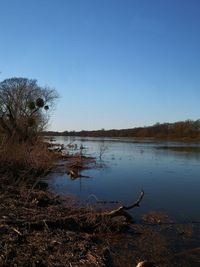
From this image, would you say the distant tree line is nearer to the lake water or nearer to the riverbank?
the lake water

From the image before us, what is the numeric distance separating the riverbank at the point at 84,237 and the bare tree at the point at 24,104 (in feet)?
76.3

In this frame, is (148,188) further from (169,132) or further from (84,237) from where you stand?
(169,132)

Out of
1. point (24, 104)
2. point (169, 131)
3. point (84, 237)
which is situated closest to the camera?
point (84, 237)

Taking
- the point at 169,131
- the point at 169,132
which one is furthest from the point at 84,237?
the point at 169,131

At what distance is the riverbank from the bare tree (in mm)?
23264

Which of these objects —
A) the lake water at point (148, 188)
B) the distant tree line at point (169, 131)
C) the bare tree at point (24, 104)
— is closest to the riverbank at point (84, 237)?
the lake water at point (148, 188)

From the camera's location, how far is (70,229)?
956cm

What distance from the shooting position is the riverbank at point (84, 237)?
Answer: 7.28 m

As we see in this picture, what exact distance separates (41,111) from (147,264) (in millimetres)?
42844

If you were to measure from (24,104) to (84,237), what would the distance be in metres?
35.6

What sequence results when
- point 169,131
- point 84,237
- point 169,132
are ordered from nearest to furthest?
1. point 84,237
2. point 169,132
3. point 169,131

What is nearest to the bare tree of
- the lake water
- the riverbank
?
the lake water

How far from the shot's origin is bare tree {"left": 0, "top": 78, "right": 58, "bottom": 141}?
35594mm

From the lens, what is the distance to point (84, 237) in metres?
8.95
